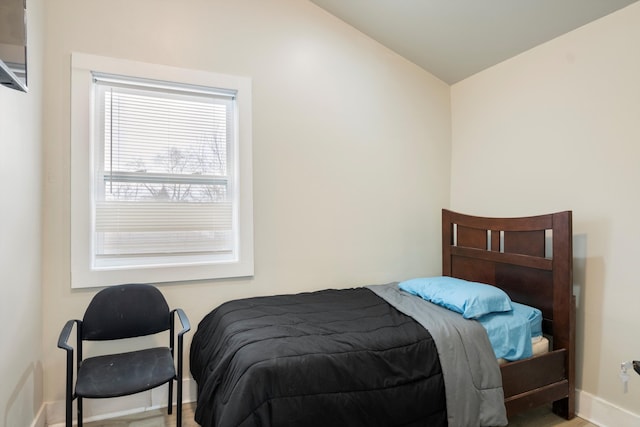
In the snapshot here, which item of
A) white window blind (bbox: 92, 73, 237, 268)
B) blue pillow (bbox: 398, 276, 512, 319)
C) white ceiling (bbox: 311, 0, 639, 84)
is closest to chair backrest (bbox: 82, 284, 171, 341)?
white window blind (bbox: 92, 73, 237, 268)

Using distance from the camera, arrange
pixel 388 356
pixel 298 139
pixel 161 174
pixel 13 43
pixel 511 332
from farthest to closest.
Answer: pixel 298 139 → pixel 161 174 → pixel 511 332 → pixel 388 356 → pixel 13 43

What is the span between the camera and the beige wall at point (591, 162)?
2018 mm

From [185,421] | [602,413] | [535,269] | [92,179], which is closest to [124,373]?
[185,421]

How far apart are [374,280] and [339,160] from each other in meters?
1.04

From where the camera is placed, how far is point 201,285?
2.38 m

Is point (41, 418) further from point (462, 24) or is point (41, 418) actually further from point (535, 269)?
point (462, 24)

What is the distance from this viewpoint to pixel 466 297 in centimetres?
204

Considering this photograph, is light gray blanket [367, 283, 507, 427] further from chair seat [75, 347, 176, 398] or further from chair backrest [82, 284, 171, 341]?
chair backrest [82, 284, 171, 341]

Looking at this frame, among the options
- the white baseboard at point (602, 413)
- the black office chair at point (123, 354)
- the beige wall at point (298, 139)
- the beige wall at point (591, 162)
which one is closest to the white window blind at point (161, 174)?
the beige wall at point (298, 139)

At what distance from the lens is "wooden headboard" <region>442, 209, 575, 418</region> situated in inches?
80.8

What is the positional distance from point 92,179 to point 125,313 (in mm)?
856

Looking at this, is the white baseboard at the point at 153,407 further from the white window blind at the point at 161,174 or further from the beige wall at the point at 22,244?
the white window blind at the point at 161,174

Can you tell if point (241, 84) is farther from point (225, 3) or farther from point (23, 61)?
point (23, 61)

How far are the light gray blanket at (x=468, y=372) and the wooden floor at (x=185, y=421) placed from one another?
58cm
